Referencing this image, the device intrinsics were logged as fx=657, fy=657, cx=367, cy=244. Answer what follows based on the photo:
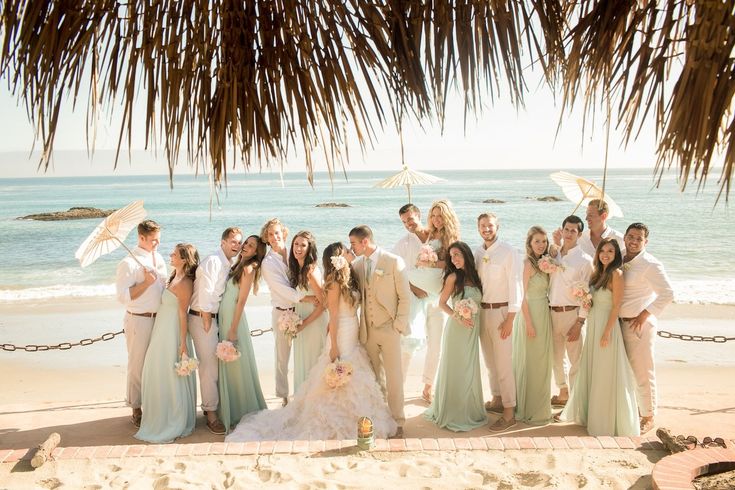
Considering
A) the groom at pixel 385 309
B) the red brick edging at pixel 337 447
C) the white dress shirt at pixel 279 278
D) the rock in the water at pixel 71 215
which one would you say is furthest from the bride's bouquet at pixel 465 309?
the rock in the water at pixel 71 215

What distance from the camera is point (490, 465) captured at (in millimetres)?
4629

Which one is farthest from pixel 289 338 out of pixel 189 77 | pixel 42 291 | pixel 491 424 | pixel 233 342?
pixel 42 291

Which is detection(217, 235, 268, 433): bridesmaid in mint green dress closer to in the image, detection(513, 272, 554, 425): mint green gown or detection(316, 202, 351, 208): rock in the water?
detection(513, 272, 554, 425): mint green gown

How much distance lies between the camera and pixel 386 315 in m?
5.81

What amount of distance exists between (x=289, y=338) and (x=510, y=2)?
16.0ft

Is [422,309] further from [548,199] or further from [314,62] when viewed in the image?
[548,199]

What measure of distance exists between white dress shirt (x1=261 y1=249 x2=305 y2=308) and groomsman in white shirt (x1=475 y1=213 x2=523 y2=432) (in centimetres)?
173

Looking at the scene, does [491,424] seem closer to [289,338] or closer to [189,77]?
[289,338]

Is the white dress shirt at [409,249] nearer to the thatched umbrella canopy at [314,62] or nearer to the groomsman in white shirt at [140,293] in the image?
the groomsman in white shirt at [140,293]

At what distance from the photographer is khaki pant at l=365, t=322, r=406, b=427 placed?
5.88 meters

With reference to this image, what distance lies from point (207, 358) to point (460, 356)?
93.3 inches

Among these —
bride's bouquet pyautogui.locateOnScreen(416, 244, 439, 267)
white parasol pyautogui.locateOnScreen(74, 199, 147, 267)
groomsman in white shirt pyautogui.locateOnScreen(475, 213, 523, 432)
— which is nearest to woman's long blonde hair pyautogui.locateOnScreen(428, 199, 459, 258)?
bride's bouquet pyautogui.locateOnScreen(416, 244, 439, 267)

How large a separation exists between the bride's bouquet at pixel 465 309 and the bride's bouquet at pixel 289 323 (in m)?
1.48

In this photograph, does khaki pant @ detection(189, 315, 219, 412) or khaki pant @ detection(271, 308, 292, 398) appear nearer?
khaki pant @ detection(189, 315, 219, 412)
